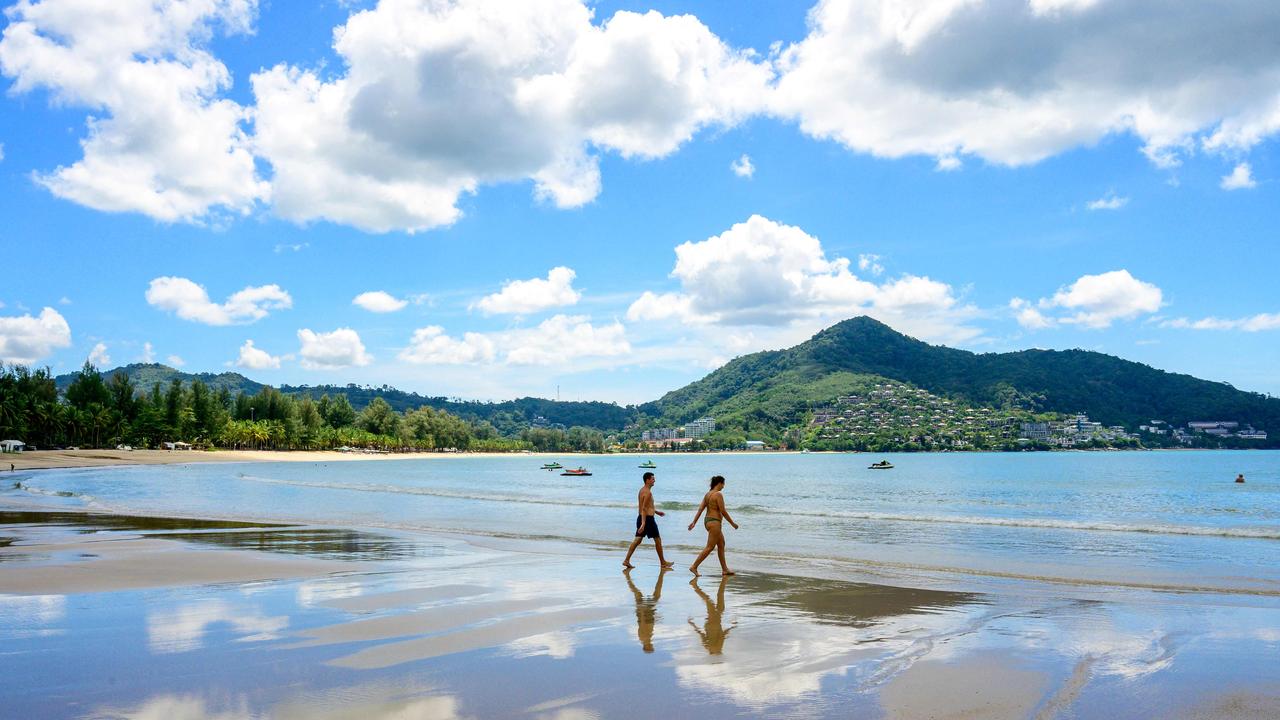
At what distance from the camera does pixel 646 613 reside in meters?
12.2

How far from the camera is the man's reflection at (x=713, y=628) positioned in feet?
33.0

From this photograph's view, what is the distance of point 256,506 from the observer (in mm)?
39719

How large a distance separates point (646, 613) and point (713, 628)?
147cm

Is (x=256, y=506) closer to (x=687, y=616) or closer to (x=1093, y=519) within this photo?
(x=687, y=616)

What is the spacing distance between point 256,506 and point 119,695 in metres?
35.5

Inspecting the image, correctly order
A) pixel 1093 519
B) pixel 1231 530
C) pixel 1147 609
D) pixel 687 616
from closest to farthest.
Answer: pixel 687 616 → pixel 1147 609 → pixel 1231 530 → pixel 1093 519

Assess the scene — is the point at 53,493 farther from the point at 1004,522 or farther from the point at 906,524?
the point at 1004,522

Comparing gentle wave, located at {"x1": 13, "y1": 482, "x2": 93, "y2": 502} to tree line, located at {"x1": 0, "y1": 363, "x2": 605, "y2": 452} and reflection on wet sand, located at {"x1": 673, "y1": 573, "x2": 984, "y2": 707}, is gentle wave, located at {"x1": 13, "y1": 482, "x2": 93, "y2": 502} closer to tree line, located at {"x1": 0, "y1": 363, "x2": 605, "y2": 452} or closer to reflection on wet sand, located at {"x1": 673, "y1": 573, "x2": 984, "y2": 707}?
reflection on wet sand, located at {"x1": 673, "y1": 573, "x2": 984, "y2": 707}

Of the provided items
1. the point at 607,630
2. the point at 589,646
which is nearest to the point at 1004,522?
the point at 607,630

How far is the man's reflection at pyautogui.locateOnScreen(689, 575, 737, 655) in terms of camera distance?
33.0 feet

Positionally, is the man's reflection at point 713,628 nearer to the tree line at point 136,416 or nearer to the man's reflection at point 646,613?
the man's reflection at point 646,613

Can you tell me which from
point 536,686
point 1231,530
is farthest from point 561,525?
point 1231,530

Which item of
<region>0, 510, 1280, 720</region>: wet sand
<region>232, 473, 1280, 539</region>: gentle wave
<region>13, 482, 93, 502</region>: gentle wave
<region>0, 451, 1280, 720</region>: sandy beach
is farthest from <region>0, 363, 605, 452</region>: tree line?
<region>0, 510, 1280, 720</region>: wet sand

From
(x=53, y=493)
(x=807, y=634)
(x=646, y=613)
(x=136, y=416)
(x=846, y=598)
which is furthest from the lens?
(x=136, y=416)
